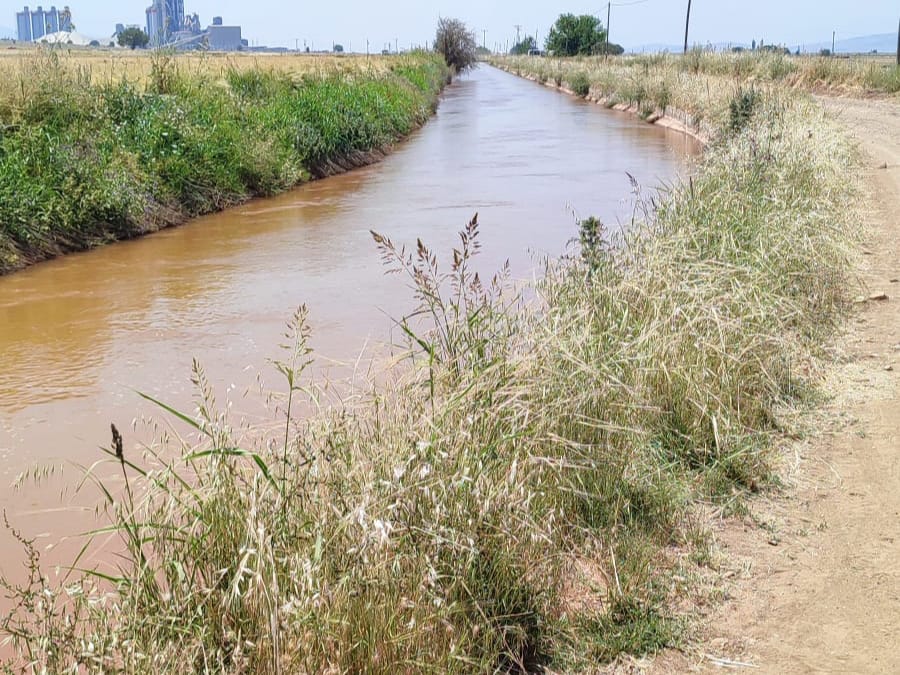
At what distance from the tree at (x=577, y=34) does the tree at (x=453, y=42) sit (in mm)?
13041

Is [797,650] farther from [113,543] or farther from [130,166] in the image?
[130,166]

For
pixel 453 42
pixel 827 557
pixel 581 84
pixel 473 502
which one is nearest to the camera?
pixel 473 502

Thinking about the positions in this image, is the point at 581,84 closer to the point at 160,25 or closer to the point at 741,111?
the point at 741,111

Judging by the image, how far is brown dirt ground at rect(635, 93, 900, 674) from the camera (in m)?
3.32

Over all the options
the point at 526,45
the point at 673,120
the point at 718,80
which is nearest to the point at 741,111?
the point at 673,120

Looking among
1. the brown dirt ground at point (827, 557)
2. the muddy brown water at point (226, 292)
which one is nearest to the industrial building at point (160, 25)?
the muddy brown water at point (226, 292)

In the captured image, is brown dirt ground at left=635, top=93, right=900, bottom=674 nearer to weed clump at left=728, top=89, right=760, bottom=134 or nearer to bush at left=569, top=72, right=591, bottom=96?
weed clump at left=728, top=89, right=760, bottom=134

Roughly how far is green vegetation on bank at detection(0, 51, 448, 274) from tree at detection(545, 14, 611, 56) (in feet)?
Answer: 249

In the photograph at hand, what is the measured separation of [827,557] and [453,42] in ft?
264

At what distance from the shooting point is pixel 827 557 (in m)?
3.93

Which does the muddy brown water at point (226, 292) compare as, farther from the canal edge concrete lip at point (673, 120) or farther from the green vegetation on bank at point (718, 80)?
the green vegetation on bank at point (718, 80)

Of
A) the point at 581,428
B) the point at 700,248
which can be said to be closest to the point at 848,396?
the point at 700,248

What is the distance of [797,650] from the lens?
3.33 metres

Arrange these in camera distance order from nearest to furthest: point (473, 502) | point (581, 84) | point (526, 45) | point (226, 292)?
1. point (473, 502)
2. point (226, 292)
3. point (581, 84)
4. point (526, 45)
